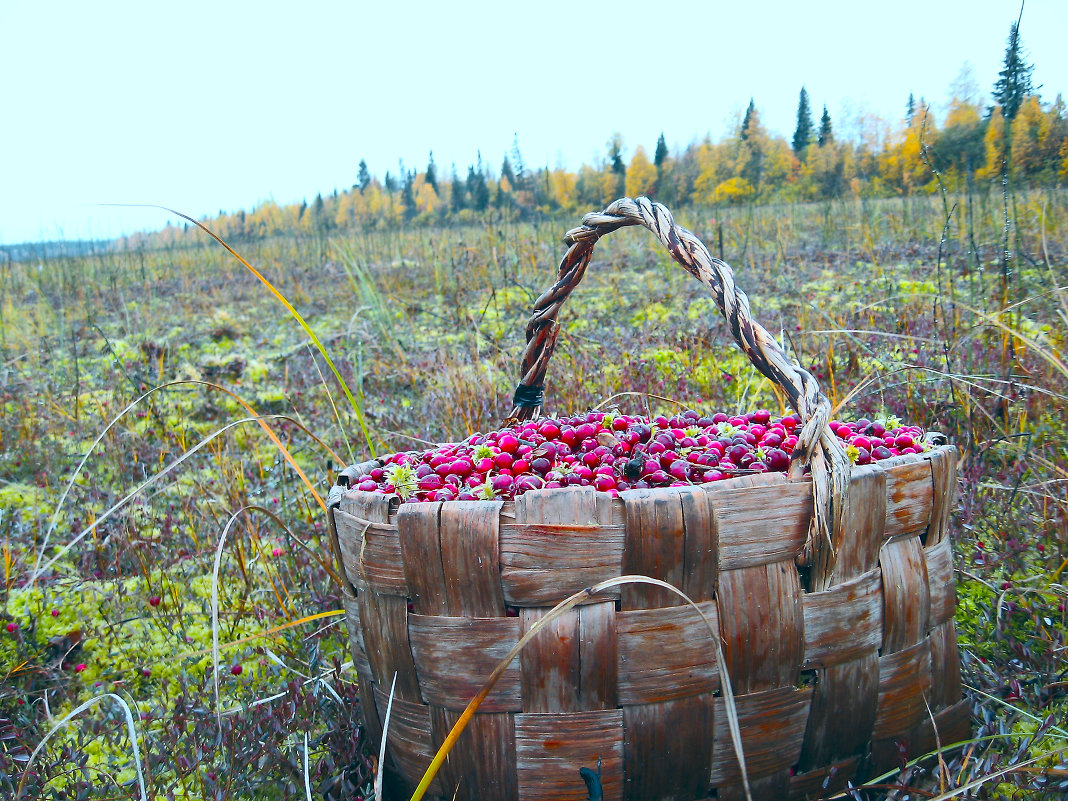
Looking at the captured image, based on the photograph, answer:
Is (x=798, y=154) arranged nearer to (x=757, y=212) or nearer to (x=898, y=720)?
(x=757, y=212)

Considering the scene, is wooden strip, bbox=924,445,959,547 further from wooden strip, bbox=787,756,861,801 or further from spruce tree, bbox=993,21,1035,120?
spruce tree, bbox=993,21,1035,120

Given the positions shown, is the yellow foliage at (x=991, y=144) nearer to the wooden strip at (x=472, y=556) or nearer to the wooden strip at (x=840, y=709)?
the wooden strip at (x=840, y=709)

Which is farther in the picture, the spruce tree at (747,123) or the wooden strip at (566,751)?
the spruce tree at (747,123)

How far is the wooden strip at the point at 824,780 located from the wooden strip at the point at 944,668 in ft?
0.60

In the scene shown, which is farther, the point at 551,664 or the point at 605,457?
the point at 605,457

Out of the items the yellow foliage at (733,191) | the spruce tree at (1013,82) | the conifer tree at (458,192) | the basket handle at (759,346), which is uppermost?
the conifer tree at (458,192)

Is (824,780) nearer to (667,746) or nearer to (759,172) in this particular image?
(667,746)

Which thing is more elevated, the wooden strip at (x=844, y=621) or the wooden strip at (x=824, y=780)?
the wooden strip at (x=844, y=621)

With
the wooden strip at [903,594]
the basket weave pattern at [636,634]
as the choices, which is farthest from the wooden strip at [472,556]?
the wooden strip at [903,594]

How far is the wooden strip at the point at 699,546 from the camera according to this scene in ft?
2.97

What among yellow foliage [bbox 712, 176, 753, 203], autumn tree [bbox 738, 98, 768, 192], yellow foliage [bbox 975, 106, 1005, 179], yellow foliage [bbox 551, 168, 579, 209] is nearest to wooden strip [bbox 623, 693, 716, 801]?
yellow foliage [bbox 975, 106, 1005, 179]

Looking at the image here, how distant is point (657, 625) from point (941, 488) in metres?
0.54

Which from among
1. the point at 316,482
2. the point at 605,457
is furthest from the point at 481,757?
the point at 316,482

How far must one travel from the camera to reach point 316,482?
2.58 metres
